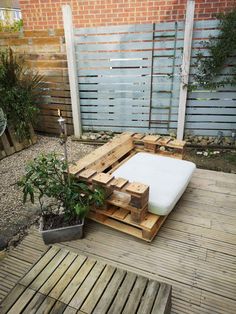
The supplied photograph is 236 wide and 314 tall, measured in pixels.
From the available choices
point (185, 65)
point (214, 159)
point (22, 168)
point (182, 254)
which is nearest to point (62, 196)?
point (182, 254)

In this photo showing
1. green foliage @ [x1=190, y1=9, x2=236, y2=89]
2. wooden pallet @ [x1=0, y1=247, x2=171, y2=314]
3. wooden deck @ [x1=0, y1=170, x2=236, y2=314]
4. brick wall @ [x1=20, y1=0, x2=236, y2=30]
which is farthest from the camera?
brick wall @ [x1=20, y1=0, x2=236, y2=30]

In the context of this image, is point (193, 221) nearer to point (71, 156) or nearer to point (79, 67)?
point (71, 156)

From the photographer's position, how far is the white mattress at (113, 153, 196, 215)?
7.70ft

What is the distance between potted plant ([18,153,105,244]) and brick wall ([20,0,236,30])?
316cm

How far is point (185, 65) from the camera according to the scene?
13.6 feet

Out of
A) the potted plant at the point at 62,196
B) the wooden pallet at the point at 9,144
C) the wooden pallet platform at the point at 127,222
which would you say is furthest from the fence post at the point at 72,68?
the wooden pallet platform at the point at 127,222

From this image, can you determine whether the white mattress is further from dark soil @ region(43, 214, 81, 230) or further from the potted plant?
dark soil @ region(43, 214, 81, 230)

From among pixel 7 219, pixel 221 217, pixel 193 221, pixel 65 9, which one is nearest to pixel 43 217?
pixel 7 219

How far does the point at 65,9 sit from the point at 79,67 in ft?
3.13

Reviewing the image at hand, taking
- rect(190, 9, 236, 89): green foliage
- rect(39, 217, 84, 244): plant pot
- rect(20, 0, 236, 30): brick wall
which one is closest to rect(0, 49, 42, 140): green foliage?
rect(20, 0, 236, 30): brick wall

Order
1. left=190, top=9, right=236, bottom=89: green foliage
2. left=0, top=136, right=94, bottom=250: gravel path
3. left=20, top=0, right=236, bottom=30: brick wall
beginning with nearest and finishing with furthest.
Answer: left=0, top=136, right=94, bottom=250: gravel path
left=190, top=9, right=236, bottom=89: green foliage
left=20, top=0, right=236, bottom=30: brick wall

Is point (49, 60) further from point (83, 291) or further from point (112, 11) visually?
point (83, 291)

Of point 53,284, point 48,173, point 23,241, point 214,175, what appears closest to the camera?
point 53,284

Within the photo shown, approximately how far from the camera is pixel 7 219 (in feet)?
9.25
